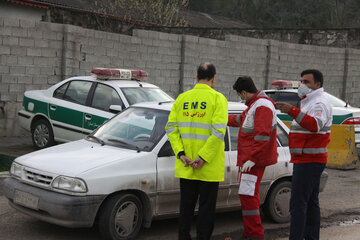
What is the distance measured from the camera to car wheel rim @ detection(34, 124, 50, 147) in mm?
10867

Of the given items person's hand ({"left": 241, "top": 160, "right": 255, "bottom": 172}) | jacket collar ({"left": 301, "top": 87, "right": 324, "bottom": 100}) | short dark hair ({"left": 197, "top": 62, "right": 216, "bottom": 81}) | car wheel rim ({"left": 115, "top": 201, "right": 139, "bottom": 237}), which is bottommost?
car wheel rim ({"left": 115, "top": 201, "right": 139, "bottom": 237})

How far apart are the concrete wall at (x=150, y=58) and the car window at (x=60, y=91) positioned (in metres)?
2.23

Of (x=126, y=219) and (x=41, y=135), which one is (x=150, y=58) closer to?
(x=41, y=135)

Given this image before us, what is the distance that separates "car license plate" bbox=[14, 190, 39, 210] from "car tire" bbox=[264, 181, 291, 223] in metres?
2.89

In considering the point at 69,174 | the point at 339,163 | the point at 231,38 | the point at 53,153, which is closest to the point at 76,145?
the point at 53,153

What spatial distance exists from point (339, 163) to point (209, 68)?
7.09 metres

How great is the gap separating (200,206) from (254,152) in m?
0.77

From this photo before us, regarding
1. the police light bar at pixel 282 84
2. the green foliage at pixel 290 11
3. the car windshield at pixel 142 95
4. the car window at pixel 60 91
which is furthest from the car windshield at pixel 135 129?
the green foliage at pixel 290 11

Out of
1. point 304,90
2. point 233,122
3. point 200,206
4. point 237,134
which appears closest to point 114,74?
point 237,134

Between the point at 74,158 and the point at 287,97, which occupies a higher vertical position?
the point at 287,97

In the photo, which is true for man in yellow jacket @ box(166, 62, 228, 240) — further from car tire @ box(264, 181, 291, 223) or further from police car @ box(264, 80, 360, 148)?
police car @ box(264, 80, 360, 148)

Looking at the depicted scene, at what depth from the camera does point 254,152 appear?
5461 mm

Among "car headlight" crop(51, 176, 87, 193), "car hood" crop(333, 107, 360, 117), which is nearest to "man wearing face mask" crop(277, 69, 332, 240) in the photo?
"car headlight" crop(51, 176, 87, 193)

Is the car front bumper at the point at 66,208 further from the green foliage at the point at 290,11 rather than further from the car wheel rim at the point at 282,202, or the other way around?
the green foliage at the point at 290,11
